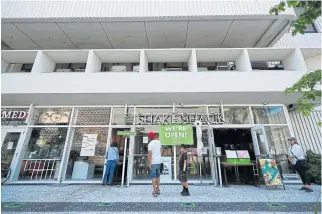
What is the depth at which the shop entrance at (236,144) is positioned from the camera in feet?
24.0

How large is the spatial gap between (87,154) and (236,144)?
6.74 metres

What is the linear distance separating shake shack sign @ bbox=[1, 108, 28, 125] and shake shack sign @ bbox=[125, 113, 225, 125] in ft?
15.4

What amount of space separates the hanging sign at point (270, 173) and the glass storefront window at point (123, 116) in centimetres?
536

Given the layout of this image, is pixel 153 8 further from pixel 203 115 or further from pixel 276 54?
pixel 276 54

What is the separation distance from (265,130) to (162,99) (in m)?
4.80

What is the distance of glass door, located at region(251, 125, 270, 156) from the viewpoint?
7402 mm

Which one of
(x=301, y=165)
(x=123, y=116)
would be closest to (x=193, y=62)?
(x=123, y=116)

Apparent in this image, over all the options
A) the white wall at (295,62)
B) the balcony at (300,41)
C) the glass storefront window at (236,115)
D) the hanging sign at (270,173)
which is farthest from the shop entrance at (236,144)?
the balcony at (300,41)

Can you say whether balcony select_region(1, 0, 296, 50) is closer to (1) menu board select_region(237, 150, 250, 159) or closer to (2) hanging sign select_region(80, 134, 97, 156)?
(2) hanging sign select_region(80, 134, 97, 156)

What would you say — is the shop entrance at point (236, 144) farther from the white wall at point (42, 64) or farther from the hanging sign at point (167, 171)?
the white wall at point (42, 64)

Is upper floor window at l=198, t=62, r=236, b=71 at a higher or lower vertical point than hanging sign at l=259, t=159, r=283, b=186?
higher

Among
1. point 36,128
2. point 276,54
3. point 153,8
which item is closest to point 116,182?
point 36,128

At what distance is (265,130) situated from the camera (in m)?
7.98

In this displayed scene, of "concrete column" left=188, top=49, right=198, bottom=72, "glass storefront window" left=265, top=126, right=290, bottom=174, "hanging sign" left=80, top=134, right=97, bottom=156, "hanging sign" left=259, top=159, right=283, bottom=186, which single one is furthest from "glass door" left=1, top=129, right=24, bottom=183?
"glass storefront window" left=265, top=126, right=290, bottom=174
